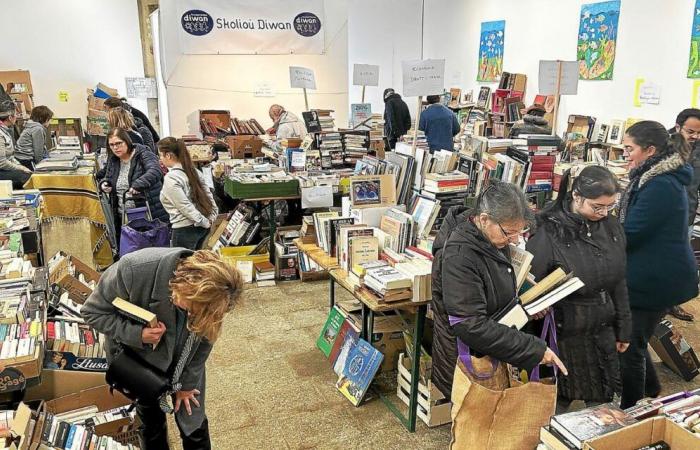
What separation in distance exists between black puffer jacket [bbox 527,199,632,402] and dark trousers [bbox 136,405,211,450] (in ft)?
5.38

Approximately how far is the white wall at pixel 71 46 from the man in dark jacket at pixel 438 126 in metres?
6.67

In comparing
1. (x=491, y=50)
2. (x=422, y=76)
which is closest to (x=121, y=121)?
(x=422, y=76)

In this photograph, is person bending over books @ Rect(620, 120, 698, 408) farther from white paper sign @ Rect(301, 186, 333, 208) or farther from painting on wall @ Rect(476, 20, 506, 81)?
painting on wall @ Rect(476, 20, 506, 81)

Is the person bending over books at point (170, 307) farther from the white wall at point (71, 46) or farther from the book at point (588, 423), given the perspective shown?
the white wall at point (71, 46)

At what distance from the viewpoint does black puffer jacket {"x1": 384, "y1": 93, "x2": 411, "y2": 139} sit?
335 inches

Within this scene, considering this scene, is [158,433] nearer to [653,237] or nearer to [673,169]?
[653,237]

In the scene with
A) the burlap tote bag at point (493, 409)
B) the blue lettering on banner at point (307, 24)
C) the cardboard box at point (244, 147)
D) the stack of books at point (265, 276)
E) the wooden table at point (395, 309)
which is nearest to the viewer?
the burlap tote bag at point (493, 409)

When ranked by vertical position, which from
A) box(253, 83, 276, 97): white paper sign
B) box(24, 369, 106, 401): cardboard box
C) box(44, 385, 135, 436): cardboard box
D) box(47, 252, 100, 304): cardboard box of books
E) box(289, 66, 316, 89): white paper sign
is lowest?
box(44, 385, 135, 436): cardboard box

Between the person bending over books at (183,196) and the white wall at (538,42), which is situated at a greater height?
the white wall at (538,42)

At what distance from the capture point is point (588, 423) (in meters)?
1.81

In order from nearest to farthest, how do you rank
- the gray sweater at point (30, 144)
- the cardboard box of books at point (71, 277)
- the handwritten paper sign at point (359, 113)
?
the cardboard box of books at point (71, 277)
the gray sweater at point (30, 144)
the handwritten paper sign at point (359, 113)

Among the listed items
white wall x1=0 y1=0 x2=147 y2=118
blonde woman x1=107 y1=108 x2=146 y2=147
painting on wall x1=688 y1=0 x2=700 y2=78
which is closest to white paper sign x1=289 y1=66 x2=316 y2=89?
blonde woman x1=107 y1=108 x2=146 y2=147

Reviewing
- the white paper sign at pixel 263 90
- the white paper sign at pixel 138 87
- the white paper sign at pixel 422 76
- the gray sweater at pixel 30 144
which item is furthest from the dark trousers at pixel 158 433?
the white paper sign at pixel 138 87

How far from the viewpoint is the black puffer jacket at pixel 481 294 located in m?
2.24
